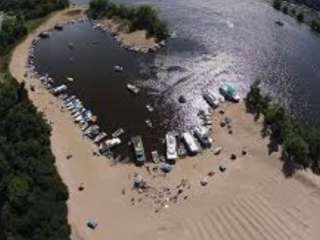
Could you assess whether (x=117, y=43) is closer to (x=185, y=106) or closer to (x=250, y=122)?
(x=185, y=106)

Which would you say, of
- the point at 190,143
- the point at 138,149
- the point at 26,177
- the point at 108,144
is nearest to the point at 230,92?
the point at 190,143

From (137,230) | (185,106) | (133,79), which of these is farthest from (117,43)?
(137,230)

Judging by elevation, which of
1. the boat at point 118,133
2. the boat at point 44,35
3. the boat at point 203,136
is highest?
the boat at point 203,136

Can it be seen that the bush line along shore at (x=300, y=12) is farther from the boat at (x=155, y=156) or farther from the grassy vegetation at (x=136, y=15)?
the boat at (x=155, y=156)

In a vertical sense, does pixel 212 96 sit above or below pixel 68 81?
above

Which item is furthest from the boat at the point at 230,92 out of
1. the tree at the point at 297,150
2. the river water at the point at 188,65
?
the tree at the point at 297,150

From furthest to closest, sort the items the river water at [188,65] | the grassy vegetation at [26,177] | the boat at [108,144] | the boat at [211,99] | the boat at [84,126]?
the river water at [188,65] → the boat at [211,99] → the boat at [84,126] → the boat at [108,144] → the grassy vegetation at [26,177]

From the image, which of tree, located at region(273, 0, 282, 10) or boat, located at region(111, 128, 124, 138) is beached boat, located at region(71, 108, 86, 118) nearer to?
boat, located at region(111, 128, 124, 138)
